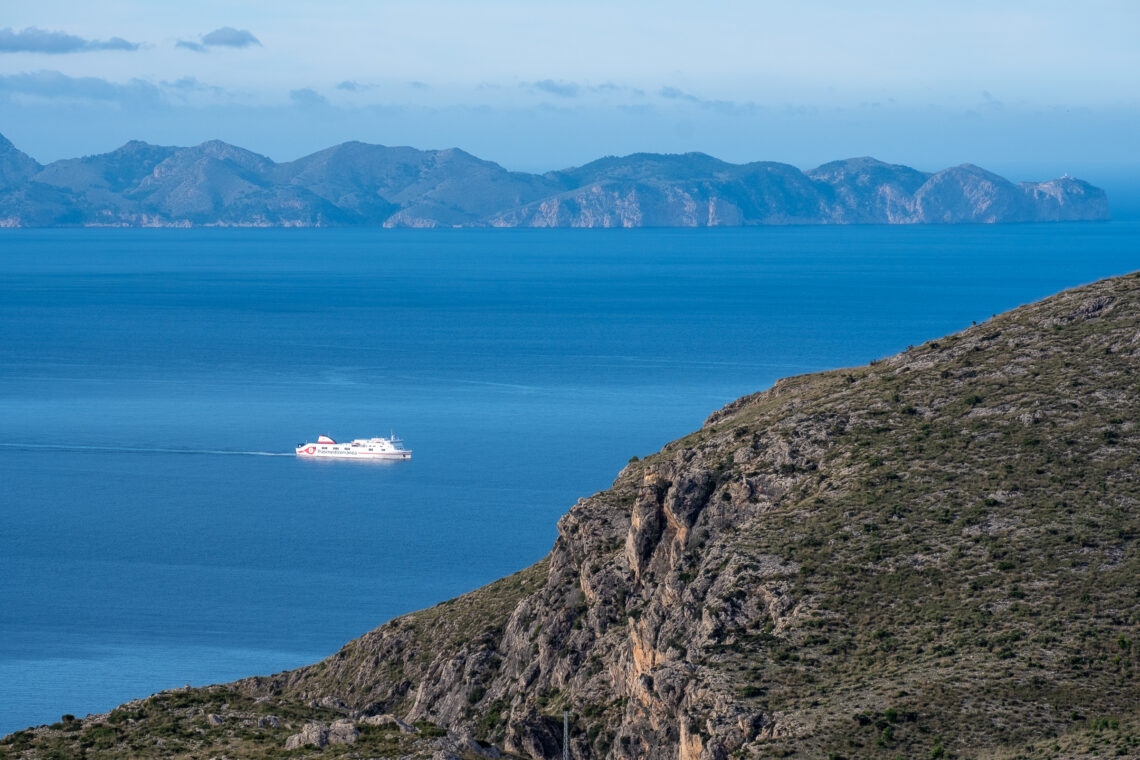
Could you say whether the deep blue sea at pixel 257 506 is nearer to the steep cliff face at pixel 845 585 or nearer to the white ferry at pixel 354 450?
the white ferry at pixel 354 450

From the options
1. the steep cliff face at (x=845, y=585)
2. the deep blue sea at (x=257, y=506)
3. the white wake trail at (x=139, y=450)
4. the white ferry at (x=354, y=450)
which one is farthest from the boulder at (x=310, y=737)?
the white wake trail at (x=139, y=450)

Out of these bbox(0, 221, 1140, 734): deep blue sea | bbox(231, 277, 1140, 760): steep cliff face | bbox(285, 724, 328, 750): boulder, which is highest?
bbox(231, 277, 1140, 760): steep cliff face

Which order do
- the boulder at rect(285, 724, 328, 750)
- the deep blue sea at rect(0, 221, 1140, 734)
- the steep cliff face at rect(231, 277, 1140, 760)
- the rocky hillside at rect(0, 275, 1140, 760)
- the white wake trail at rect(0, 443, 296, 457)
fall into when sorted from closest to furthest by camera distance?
the rocky hillside at rect(0, 275, 1140, 760) < the boulder at rect(285, 724, 328, 750) < the steep cliff face at rect(231, 277, 1140, 760) < the deep blue sea at rect(0, 221, 1140, 734) < the white wake trail at rect(0, 443, 296, 457)

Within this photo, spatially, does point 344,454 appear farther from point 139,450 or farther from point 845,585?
point 845,585

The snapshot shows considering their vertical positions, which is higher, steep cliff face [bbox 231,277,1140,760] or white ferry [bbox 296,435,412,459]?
steep cliff face [bbox 231,277,1140,760]

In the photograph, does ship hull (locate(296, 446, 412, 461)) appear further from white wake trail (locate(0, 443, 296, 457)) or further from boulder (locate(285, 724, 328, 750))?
boulder (locate(285, 724, 328, 750))

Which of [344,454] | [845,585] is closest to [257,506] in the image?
[344,454]

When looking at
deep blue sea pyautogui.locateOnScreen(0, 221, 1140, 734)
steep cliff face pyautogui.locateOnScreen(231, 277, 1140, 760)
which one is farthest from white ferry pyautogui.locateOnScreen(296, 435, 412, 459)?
steep cliff face pyautogui.locateOnScreen(231, 277, 1140, 760)
